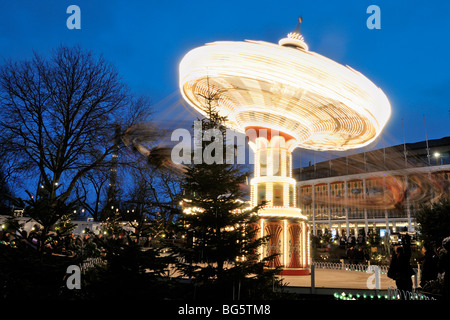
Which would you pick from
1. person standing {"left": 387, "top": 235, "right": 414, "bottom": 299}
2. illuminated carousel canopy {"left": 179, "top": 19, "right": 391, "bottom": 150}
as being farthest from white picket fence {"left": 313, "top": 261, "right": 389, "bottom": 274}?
person standing {"left": 387, "top": 235, "right": 414, "bottom": 299}

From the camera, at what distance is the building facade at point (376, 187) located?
4694 cm

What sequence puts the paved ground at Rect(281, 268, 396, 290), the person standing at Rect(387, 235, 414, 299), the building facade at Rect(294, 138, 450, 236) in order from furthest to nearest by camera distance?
the building facade at Rect(294, 138, 450, 236), the paved ground at Rect(281, 268, 396, 290), the person standing at Rect(387, 235, 414, 299)

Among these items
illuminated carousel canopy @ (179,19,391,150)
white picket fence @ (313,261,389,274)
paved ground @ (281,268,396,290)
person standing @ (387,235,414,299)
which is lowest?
white picket fence @ (313,261,389,274)

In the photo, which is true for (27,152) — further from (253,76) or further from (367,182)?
(367,182)

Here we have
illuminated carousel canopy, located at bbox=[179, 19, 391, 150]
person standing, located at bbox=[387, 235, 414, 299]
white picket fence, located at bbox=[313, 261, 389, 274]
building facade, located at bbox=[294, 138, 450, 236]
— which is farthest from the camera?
building facade, located at bbox=[294, 138, 450, 236]

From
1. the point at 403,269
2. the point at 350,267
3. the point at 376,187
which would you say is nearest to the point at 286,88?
the point at 403,269

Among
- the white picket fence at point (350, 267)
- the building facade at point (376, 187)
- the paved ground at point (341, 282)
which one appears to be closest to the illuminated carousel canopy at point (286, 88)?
the paved ground at point (341, 282)

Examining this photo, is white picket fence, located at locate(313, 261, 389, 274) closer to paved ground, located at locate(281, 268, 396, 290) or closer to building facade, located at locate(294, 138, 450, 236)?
paved ground, located at locate(281, 268, 396, 290)

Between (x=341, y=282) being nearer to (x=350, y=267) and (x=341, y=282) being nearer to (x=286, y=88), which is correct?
(x=350, y=267)

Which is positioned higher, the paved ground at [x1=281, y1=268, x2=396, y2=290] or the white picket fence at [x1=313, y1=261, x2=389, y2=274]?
the paved ground at [x1=281, y1=268, x2=396, y2=290]

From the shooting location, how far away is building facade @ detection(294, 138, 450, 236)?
1848 inches

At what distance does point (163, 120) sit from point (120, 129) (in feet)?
9.19

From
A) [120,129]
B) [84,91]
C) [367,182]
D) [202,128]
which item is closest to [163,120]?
[120,129]
